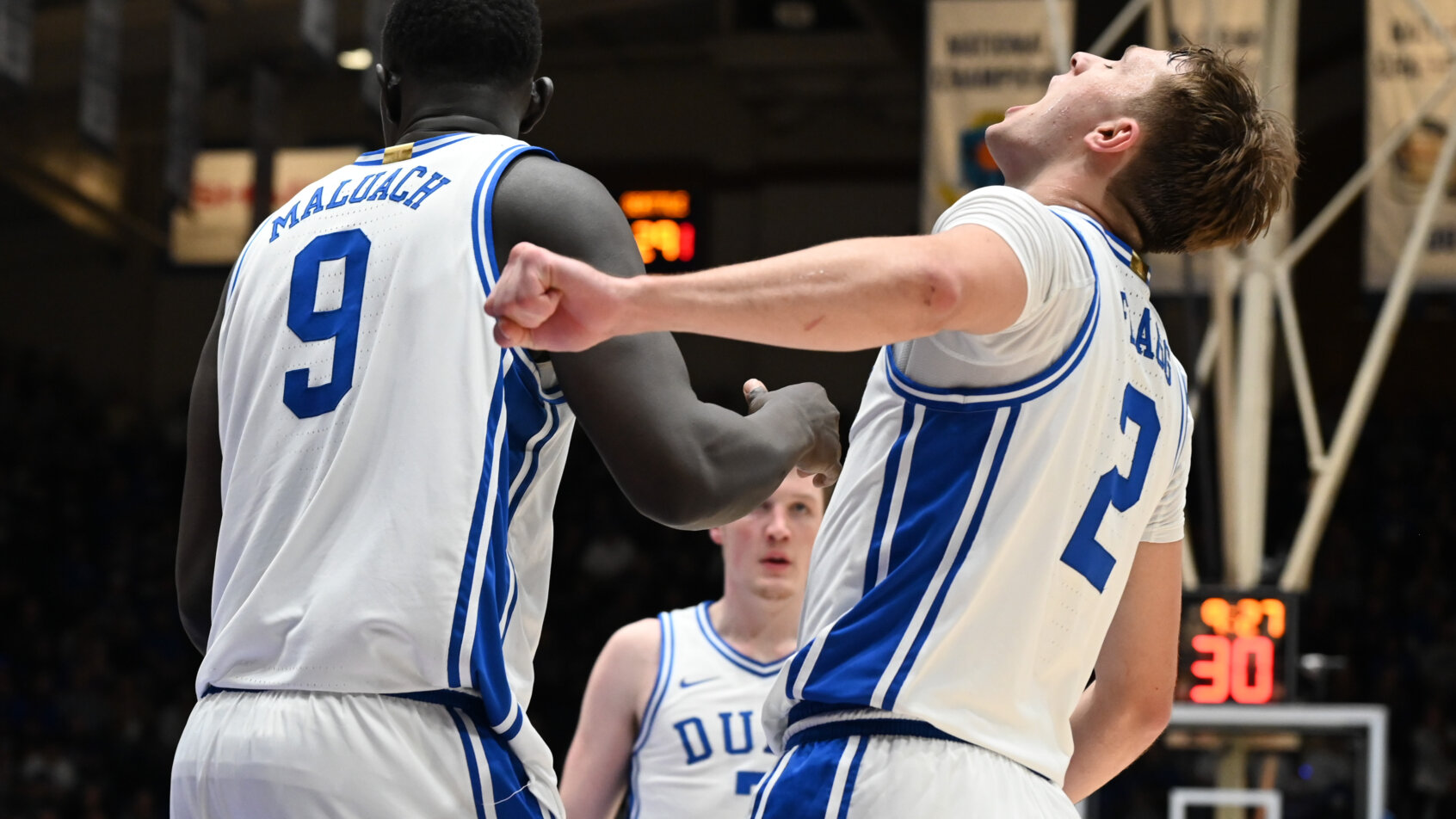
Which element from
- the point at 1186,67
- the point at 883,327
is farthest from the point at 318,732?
the point at 1186,67

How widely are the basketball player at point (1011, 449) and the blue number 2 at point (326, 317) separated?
64 centimetres

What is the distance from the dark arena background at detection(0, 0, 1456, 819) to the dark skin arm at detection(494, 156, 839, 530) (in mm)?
6109

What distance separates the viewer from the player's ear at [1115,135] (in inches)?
96.4

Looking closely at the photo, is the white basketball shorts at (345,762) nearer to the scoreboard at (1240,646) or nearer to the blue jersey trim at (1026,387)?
the blue jersey trim at (1026,387)

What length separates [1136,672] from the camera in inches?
108

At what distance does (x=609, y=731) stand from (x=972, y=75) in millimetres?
6738

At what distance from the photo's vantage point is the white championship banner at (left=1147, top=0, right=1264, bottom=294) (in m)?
9.64

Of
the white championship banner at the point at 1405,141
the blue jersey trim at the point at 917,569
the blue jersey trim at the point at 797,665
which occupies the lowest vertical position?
the blue jersey trim at the point at 797,665

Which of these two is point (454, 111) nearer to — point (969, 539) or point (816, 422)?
point (816, 422)

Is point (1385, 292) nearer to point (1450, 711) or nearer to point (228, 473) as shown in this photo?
point (1450, 711)

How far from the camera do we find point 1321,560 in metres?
15.9

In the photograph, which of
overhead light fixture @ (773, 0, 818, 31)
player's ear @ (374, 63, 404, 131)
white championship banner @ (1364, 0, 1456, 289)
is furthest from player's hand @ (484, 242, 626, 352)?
overhead light fixture @ (773, 0, 818, 31)

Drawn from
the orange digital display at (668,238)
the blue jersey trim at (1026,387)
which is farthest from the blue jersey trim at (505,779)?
the orange digital display at (668,238)

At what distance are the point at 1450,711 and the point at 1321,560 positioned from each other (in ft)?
7.38
